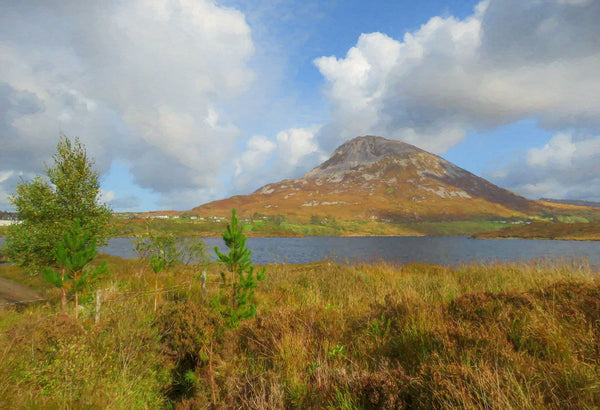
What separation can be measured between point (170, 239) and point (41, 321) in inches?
433

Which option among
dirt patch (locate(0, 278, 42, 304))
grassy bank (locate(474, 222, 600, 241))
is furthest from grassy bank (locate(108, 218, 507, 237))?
dirt patch (locate(0, 278, 42, 304))

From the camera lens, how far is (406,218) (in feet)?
523

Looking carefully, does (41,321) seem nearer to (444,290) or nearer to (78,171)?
(444,290)

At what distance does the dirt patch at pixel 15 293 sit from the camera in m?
13.1

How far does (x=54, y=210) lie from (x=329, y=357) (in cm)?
1702

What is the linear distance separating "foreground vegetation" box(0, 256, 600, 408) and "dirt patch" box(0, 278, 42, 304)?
356 inches

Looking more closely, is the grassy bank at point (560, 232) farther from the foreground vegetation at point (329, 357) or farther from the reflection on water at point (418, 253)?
the foreground vegetation at point (329, 357)

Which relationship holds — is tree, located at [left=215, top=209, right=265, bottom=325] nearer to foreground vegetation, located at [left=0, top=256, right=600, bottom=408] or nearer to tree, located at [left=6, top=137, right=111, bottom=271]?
foreground vegetation, located at [left=0, top=256, right=600, bottom=408]

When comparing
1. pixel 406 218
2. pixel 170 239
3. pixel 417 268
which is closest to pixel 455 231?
pixel 406 218

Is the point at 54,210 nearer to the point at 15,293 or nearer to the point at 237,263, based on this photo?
the point at 15,293

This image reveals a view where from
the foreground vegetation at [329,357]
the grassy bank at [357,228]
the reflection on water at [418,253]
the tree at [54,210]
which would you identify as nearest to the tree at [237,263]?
the foreground vegetation at [329,357]

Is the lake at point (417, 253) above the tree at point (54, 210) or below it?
below

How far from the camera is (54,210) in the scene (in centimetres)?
1452

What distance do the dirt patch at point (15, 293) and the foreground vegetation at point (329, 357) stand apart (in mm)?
9055
